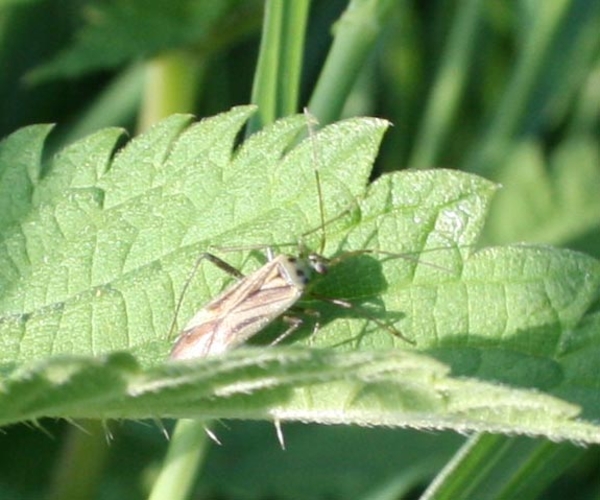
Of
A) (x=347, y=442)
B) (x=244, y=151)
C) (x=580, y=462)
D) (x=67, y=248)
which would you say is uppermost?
(x=244, y=151)

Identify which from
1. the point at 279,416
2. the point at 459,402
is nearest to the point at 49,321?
the point at 279,416

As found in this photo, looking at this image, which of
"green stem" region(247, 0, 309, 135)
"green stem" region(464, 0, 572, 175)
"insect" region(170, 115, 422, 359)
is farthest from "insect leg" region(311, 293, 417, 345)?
"green stem" region(464, 0, 572, 175)

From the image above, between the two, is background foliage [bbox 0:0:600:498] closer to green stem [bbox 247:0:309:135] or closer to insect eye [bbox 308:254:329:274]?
green stem [bbox 247:0:309:135]

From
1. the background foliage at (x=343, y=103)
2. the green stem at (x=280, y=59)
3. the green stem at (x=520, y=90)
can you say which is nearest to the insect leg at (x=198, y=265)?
the background foliage at (x=343, y=103)

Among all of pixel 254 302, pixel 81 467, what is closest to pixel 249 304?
pixel 254 302

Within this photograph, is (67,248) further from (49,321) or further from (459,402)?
(459,402)

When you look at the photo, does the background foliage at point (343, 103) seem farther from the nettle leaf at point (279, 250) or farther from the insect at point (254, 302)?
the insect at point (254, 302)
